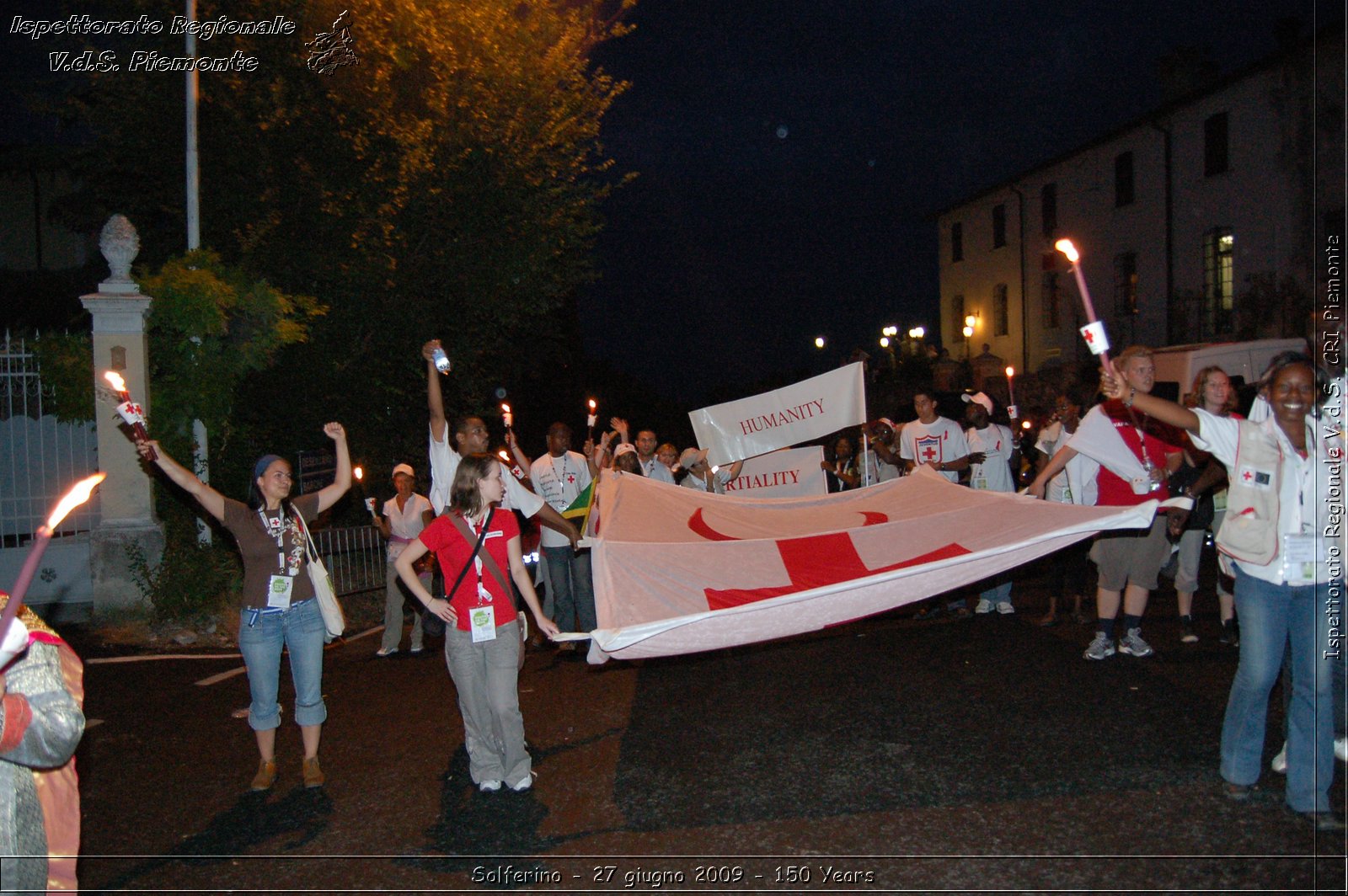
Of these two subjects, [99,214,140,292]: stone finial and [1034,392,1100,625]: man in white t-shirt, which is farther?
[99,214,140,292]: stone finial

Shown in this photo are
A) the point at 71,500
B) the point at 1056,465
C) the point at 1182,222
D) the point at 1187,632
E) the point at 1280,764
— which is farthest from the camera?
the point at 1182,222

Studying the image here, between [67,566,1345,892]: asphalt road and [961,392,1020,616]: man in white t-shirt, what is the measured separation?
1500 millimetres

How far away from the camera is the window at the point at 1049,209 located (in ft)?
112

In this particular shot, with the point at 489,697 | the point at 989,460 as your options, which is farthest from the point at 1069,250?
the point at 989,460

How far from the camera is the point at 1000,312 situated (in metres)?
38.1

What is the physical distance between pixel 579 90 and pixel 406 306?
185 inches

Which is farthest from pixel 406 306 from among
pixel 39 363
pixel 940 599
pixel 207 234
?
pixel 940 599

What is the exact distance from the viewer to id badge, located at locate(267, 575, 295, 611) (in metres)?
5.63

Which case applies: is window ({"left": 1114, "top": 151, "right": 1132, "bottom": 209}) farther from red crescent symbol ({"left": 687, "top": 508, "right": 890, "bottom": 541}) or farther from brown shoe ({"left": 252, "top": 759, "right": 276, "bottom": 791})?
brown shoe ({"left": 252, "top": 759, "right": 276, "bottom": 791})

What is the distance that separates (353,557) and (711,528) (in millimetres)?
6873

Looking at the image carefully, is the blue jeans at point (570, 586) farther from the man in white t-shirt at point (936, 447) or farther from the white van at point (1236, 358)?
the white van at point (1236, 358)

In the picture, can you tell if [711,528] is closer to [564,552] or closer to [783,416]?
[564,552]

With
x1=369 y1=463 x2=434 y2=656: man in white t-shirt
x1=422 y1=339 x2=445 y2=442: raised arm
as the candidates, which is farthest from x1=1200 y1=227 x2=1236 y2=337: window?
x1=422 y1=339 x2=445 y2=442: raised arm

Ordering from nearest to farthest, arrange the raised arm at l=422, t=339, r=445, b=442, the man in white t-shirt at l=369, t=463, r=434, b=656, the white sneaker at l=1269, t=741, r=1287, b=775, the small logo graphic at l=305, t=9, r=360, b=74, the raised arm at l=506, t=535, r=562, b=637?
1. the white sneaker at l=1269, t=741, r=1287, b=775
2. the raised arm at l=506, t=535, r=562, b=637
3. the raised arm at l=422, t=339, r=445, b=442
4. the man in white t-shirt at l=369, t=463, r=434, b=656
5. the small logo graphic at l=305, t=9, r=360, b=74
